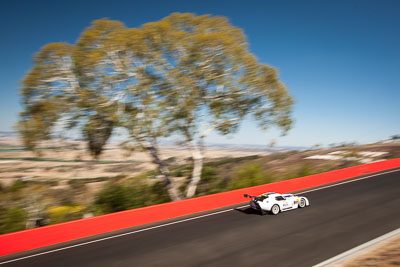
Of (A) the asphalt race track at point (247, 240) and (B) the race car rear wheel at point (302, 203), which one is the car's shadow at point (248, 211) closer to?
(A) the asphalt race track at point (247, 240)

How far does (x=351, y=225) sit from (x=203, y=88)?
11086 millimetres

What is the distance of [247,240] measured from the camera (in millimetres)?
8539

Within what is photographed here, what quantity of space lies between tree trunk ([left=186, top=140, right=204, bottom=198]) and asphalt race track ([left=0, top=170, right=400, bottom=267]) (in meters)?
6.10

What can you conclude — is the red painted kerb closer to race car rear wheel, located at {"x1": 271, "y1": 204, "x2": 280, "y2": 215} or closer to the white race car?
the white race car

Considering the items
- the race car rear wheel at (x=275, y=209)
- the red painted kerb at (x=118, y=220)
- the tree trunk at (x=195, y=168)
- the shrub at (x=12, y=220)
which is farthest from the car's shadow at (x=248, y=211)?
the shrub at (x=12, y=220)

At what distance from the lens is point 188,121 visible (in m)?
16.5

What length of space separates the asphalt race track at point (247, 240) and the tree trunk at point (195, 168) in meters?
6.10

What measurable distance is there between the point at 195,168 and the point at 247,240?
32.0ft

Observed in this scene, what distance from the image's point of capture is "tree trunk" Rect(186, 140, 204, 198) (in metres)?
17.5

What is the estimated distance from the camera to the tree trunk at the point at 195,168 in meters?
17.5

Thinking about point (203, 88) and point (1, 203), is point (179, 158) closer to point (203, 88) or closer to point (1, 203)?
point (203, 88)

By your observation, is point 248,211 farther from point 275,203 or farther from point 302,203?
point 302,203

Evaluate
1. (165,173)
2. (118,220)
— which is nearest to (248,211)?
(118,220)

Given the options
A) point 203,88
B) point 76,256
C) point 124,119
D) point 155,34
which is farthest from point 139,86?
point 76,256
